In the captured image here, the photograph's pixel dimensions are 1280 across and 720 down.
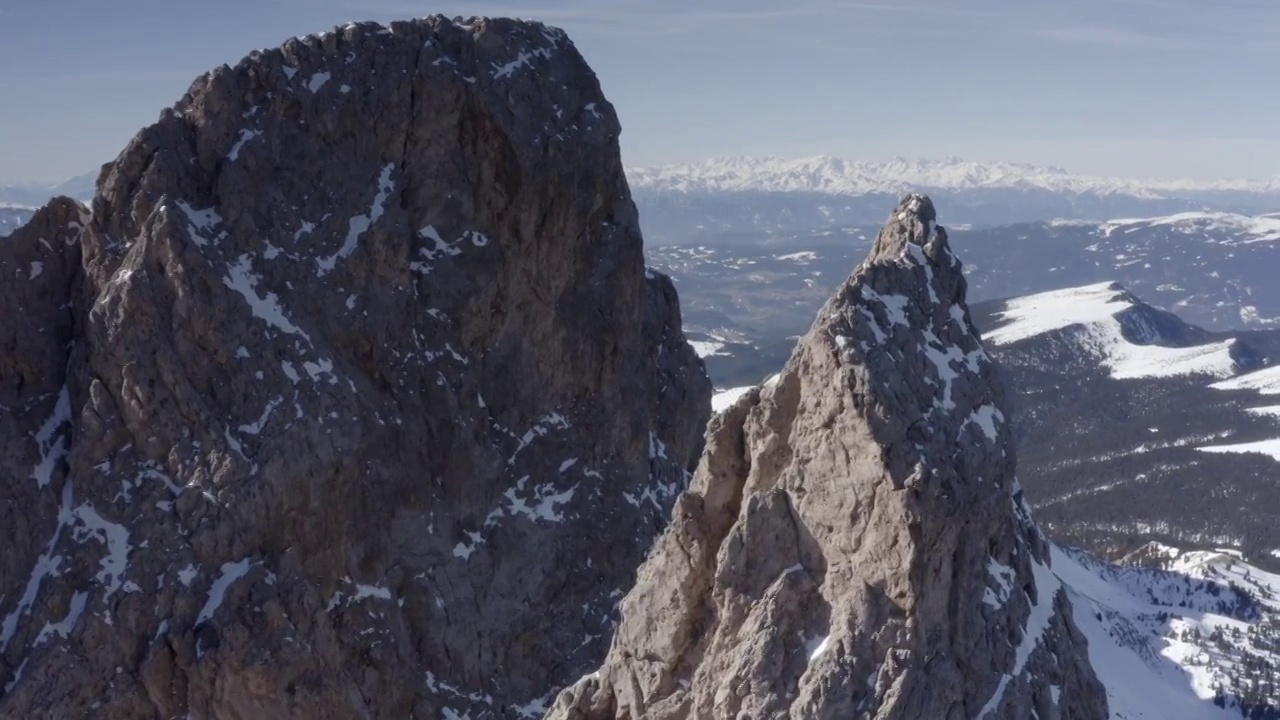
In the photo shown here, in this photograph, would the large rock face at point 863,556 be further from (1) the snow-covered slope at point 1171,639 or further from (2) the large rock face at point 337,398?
(1) the snow-covered slope at point 1171,639

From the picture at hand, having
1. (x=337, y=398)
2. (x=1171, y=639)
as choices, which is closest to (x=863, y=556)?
(x=337, y=398)

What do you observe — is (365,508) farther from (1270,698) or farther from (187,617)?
(1270,698)

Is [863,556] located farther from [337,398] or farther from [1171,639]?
[1171,639]

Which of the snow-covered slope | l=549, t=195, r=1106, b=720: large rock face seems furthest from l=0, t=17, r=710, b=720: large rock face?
the snow-covered slope

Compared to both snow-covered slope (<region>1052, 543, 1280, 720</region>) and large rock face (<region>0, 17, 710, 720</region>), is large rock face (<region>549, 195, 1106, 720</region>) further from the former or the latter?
snow-covered slope (<region>1052, 543, 1280, 720</region>)

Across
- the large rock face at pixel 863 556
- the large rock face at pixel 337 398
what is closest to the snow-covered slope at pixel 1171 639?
the large rock face at pixel 337 398

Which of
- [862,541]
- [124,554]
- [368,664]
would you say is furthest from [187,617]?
[862,541]
